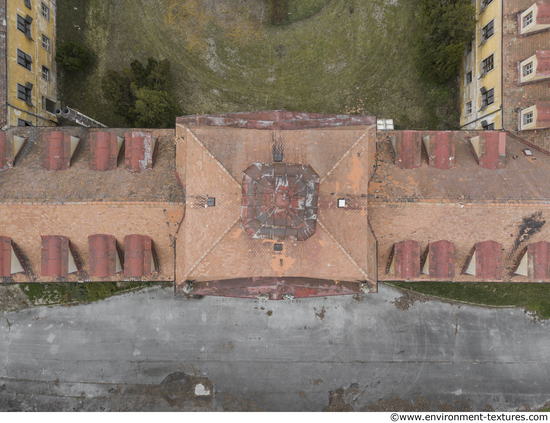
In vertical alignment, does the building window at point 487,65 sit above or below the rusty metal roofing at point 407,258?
above

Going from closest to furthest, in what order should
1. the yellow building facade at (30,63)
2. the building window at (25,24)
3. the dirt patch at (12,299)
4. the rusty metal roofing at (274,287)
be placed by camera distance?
the rusty metal roofing at (274,287) → the yellow building facade at (30,63) → the building window at (25,24) → the dirt patch at (12,299)

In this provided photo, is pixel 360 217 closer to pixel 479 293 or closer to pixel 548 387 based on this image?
pixel 479 293

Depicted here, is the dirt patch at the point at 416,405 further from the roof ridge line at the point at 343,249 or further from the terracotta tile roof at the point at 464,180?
the terracotta tile roof at the point at 464,180

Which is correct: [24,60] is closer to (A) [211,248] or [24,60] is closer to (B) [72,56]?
(B) [72,56]

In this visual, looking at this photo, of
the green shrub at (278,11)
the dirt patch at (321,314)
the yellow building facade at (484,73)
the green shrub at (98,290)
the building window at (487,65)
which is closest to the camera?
the yellow building facade at (484,73)

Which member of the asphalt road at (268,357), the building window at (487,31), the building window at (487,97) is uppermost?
the building window at (487,31)

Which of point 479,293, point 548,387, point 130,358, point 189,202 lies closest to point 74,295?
point 130,358

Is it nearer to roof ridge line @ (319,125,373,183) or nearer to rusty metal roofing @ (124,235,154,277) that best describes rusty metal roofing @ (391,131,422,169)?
roof ridge line @ (319,125,373,183)

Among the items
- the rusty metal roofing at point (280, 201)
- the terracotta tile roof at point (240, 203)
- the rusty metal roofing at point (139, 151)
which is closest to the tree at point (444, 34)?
the terracotta tile roof at point (240, 203)
